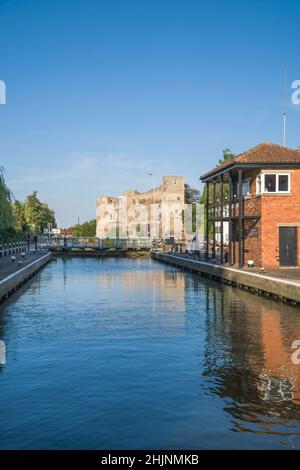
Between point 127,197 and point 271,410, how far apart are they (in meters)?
88.3

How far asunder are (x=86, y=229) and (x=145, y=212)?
3723 cm

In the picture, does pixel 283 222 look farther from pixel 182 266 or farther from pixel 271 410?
pixel 271 410

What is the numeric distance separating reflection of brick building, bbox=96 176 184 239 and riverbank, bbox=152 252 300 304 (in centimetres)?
4486

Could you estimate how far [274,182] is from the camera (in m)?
31.9

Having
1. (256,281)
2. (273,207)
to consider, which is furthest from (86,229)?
(256,281)

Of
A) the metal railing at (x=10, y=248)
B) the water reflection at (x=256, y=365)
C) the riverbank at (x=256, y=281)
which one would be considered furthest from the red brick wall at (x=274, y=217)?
the metal railing at (x=10, y=248)

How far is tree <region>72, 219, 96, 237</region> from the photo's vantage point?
407ft

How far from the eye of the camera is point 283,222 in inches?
1241

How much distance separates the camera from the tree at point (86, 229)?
12409 centimetres

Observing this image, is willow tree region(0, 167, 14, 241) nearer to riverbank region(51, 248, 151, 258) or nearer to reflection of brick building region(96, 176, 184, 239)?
riverbank region(51, 248, 151, 258)

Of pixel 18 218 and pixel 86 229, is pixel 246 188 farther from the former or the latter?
pixel 86 229

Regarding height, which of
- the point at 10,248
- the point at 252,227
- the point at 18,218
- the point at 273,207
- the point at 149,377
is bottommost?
the point at 149,377

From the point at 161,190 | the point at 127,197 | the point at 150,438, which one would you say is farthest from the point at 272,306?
the point at 127,197

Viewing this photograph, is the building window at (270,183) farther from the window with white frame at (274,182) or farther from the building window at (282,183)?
the building window at (282,183)
